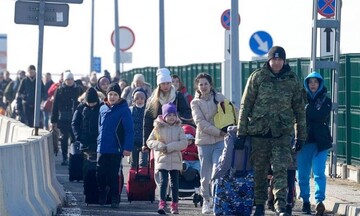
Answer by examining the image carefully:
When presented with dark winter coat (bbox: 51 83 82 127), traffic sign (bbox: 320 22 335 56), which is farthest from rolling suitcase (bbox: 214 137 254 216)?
dark winter coat (bbox: 51 83 82 127)

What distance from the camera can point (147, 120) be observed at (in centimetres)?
2009

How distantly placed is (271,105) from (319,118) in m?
2.01

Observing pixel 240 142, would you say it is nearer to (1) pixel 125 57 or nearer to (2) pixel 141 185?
(2) pixel 141 185

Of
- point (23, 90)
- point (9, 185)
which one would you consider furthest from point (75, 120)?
point (23, 90)

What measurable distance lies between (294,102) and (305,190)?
234cm

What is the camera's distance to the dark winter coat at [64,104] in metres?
28.2

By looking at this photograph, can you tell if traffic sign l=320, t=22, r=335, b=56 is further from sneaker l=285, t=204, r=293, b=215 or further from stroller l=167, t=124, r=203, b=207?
sneaker l=285, t=204, r=293, b=215

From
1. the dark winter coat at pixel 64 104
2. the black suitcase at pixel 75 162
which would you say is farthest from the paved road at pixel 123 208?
the dark winter coat at pixel 64 104

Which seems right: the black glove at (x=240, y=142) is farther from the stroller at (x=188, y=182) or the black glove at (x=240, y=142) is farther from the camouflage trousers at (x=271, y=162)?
the stroller at (x=188, y=182)

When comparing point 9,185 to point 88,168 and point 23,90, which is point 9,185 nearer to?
point 88,168

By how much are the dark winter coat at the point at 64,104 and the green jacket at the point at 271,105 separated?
1143 cm

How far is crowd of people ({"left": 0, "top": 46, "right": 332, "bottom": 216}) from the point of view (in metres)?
16.9

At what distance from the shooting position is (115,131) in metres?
19.5

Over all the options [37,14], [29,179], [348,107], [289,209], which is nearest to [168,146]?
[289,209]
